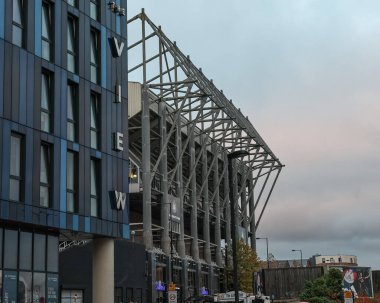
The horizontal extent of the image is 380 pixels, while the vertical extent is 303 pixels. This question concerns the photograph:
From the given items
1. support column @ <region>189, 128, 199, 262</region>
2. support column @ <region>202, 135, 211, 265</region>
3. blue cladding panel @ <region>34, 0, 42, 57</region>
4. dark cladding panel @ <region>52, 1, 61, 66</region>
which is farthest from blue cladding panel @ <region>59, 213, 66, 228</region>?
support column @ <region>202, 135, 211, 265</region>

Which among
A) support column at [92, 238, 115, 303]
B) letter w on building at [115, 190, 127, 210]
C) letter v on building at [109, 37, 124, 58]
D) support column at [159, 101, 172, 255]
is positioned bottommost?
support column at [92, 238, 115, 303]

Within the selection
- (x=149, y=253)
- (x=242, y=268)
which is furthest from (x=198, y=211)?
(x=149, y=253)

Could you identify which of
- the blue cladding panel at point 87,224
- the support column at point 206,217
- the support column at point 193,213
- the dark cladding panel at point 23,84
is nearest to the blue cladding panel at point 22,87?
the dark cladding panel at point 23,84

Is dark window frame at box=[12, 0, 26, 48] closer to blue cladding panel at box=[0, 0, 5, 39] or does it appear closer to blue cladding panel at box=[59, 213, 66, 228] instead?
blue cladding panel at box=[0, 0, 5, 39]

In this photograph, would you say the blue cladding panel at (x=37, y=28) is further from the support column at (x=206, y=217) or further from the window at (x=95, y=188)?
the support column at (x=206, y=217)

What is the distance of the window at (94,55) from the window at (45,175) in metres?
6.94

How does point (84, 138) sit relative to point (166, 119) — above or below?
below

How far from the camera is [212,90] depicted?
90.4 metres

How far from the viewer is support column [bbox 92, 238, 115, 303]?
44938 millimetres

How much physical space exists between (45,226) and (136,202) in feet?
148

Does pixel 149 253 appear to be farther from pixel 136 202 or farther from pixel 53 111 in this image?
pixel 53 111

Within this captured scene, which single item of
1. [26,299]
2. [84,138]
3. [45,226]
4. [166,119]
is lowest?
[26,299]

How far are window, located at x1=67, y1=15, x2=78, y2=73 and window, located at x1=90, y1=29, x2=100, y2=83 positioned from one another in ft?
6.36

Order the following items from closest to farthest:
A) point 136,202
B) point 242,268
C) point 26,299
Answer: point 26,299 < point 136,202 < point 242,268
